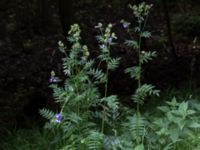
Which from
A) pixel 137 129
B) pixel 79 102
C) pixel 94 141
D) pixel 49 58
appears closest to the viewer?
pixel 94 141

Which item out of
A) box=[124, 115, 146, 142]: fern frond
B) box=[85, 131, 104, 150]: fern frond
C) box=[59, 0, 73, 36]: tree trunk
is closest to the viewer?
box=[85, 131, 104, 150]: fern frond

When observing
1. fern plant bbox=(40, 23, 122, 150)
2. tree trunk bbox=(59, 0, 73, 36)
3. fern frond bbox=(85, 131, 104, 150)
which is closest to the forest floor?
tree trunk bbox=(59, 0, 73, 36)

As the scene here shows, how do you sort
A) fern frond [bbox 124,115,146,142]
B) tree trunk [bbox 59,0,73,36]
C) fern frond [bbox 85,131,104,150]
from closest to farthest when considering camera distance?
1. fern frond [bbox 85,131,104,150]
2. fern frond [bbox 124,115,146,142]
3. tree trunk [bbox 59,0,73,36]

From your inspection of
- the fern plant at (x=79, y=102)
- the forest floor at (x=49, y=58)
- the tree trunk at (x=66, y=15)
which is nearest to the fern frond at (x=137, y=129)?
the fern plant at (x=79, y=102)

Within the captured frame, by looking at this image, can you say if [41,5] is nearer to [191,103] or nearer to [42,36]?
[42,36]

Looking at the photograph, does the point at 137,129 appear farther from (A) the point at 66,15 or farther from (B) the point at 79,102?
(A) the point at 66,15

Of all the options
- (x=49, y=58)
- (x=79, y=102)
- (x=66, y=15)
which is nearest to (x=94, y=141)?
(x=79, y=102)

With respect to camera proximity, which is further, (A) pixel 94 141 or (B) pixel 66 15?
(B) pixel 66 15

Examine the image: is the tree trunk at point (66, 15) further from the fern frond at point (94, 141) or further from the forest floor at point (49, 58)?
the fern frond at point (94, 141)

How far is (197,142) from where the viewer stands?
342cm

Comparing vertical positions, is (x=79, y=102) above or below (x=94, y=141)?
above

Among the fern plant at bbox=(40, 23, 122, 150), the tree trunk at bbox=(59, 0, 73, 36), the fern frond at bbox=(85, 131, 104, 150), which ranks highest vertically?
the tree trunk at bbox=(59, 0, 73, 36)

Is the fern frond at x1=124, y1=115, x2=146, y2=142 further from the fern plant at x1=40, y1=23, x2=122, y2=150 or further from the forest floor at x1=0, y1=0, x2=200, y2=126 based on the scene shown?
the forest floor at x1=0, y1=0, x2=200, y2=126

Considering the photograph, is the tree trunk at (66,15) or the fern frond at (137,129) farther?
the tree trunk at (66,15)
